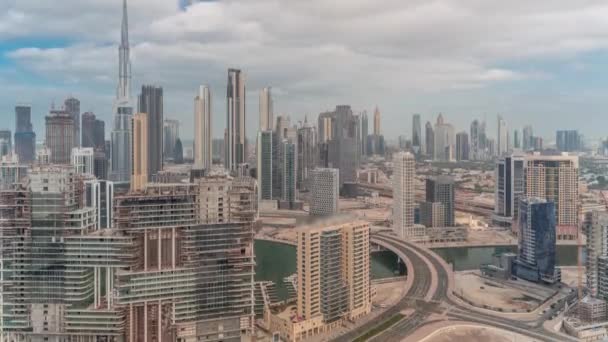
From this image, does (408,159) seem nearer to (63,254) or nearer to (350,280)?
(350,280)

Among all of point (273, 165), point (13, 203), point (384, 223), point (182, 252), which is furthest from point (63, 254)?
point (273, 165)

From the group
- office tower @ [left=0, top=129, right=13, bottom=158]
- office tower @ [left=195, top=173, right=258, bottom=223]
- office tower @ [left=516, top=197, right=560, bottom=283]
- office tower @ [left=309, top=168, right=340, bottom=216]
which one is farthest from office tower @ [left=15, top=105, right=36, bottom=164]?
office tower @ [left=516, top=197, right=560, bottom=283]

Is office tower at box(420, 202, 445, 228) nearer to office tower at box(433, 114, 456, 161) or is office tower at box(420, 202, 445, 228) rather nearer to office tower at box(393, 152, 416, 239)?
office tower at box(393, 152, 416, 239)

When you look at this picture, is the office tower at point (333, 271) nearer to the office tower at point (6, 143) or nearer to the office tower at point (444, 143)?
the office tower at point (6, 143)

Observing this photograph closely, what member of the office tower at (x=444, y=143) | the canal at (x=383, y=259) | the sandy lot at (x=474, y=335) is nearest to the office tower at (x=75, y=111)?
the canal at (x=383, y=259)

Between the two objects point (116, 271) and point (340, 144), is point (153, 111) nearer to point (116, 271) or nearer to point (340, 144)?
point (340, 144)

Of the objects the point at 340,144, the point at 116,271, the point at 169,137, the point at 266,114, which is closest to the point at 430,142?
the point at 340,144
